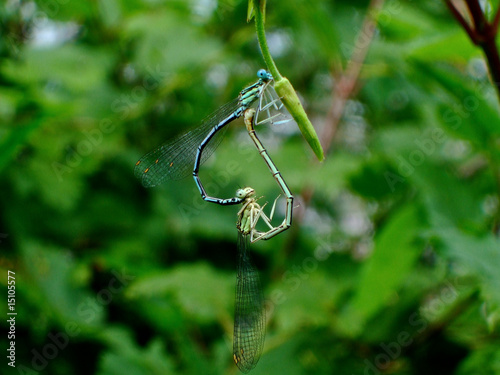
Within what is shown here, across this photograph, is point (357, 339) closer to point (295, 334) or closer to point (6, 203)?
point (295, 334)

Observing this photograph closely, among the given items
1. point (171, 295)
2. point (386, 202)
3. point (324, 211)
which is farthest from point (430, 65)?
point (324, 211)

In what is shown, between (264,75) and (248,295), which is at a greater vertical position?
(264,75)

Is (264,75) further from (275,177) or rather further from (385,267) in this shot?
(385,267)

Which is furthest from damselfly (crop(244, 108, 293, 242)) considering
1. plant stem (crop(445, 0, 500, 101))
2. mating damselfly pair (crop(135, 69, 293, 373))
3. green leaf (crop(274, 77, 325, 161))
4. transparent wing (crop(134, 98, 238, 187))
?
plant stem (crop(445, 0, 500, 101))

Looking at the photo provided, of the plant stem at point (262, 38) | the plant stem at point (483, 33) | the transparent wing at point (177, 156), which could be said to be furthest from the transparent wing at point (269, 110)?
the plant stem at point (483, 33)

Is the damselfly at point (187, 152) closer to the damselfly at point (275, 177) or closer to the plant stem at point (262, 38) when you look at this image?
the damselfly at point (275, 177)

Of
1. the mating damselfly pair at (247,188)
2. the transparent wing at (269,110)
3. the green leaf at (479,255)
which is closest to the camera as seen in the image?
the transparent wing at (269,110)

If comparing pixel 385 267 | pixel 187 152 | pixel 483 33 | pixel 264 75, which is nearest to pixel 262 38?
pixel 264 75

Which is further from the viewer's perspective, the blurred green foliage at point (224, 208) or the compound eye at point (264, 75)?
the blurred green foliage at point (224, 208)
